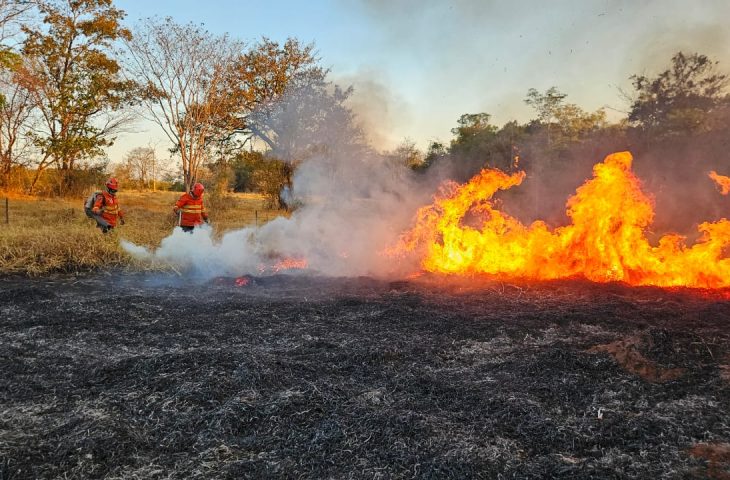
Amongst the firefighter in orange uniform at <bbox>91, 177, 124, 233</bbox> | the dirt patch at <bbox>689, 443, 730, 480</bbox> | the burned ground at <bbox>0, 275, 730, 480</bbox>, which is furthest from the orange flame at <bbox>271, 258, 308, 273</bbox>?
the dirt patch at <bbox>689, 443, 730, 480</bbox>

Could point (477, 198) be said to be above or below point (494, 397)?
above

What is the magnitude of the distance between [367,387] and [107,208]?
916 cm

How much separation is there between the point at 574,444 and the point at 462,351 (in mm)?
1953

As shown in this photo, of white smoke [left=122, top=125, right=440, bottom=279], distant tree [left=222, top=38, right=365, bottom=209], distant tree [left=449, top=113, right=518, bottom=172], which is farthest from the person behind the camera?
distant tree [left=222, top=38, right=365, bottom=209]

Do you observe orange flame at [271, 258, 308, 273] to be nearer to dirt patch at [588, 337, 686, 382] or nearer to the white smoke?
the white smoke

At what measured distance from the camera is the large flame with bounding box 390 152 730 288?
8.05 m

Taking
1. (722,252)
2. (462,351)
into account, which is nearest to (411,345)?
(462,351)

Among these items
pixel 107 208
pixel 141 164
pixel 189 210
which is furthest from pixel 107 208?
pixel 141 164

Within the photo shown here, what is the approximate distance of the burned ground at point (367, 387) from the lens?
9.97 ft

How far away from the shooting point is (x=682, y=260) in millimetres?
8070

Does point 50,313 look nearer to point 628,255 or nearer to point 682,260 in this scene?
point 628,255

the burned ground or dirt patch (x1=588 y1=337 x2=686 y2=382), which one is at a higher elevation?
dirt patch (x1=588 y1=337 x2=686 y2=382)

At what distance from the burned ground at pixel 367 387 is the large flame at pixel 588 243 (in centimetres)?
102

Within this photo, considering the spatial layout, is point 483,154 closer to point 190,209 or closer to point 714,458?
point 190,209
